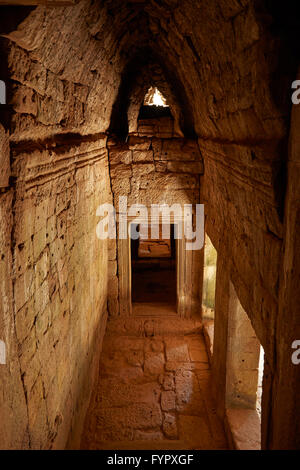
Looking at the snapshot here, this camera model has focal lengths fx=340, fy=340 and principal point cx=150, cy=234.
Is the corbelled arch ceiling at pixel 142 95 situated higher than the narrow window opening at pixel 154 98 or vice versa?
the narrow window opening at pixel 154 98

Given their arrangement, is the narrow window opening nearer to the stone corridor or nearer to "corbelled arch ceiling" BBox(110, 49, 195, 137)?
the stone corridor

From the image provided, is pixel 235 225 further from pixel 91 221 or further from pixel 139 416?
pixel 139 416

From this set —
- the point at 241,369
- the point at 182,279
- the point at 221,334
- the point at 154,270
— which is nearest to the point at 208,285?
the point at 182,279

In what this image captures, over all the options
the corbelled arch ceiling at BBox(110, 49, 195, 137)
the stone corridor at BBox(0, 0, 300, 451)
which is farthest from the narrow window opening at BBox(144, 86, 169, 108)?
the corbelled arch ceiling at BBox(110, 49, 195, 137)

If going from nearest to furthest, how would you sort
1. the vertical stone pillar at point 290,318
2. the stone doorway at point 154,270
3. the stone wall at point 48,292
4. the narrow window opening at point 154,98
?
1. the vertical stone pillar at point 290,318
2. the stone wall at point 48,292
3. the stone doorway at point 154,270
4. the narrow window opening at point 154,98

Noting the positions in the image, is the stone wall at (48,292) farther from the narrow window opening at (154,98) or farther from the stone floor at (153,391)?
the narrow window opening at (154,98)

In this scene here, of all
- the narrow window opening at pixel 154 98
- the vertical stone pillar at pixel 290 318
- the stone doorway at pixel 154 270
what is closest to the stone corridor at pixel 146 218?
the vertical stone pillar at pixel 290 318

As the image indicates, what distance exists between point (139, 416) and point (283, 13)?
17.4ft

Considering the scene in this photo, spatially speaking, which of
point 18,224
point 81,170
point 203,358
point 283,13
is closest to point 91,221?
point 81,170

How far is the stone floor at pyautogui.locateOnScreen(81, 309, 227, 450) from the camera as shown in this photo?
480 centimetres

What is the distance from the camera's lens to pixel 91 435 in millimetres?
4836

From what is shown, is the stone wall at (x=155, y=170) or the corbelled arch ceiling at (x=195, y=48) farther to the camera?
the stone wall at (x=155, y=170)

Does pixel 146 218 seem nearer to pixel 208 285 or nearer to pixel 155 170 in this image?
pixel 155 170

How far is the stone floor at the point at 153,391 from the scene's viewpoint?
15.8 feet
